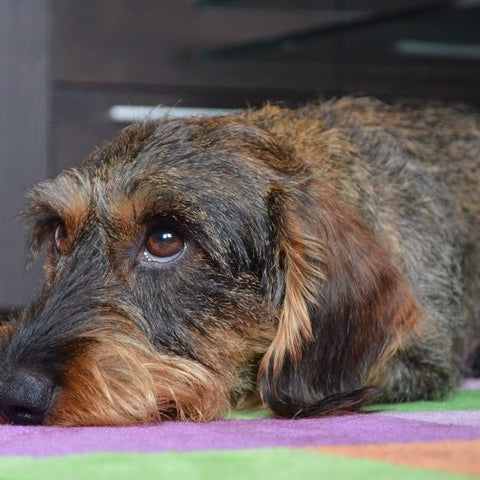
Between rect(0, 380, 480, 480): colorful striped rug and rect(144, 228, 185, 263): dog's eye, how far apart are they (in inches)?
16.2

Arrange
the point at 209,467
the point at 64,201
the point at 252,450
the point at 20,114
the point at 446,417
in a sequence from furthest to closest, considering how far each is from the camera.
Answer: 1. the point at 20,114
2. the point at 64,201
3. the point at 446,417
4. the point at 252,450
5. the point at 209,467

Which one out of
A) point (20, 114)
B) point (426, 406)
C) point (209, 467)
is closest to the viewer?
point (209, 467)

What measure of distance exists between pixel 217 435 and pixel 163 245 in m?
0.60

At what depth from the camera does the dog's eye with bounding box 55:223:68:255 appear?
9.38 ft

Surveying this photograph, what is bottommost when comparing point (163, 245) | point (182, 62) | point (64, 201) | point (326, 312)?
point (326, 312)

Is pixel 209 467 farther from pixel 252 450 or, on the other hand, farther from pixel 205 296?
pixel 205 296

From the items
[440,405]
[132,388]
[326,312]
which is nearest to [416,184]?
[440,405]

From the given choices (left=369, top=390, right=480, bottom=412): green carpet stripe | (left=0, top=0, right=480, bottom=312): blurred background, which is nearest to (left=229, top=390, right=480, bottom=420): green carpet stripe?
(left=369, top=390, right=480, bottom=412): green carpet stripe

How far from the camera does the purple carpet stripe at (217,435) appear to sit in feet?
6.77

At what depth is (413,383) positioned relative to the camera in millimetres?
3076

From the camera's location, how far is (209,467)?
1.84 metres

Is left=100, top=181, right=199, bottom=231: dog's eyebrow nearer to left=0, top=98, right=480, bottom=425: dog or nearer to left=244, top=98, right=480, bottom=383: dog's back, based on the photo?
left=0, top=98, right=480, bottom=425: dog

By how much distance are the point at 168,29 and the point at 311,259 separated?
7.67 feet

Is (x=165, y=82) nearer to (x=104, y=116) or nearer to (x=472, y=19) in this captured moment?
(x=104, y=116)
